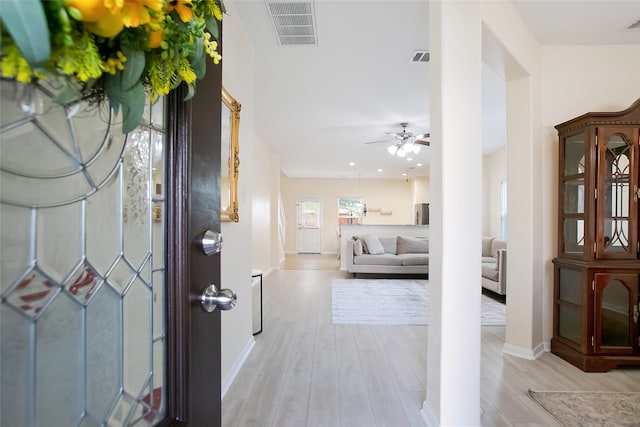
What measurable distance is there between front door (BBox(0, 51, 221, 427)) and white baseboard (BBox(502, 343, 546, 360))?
8.84 ft

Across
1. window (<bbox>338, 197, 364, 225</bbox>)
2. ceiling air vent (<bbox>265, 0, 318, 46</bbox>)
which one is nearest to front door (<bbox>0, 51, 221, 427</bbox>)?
ceiling air vent (<bbox>265, 0, 318, 46</bbox>)

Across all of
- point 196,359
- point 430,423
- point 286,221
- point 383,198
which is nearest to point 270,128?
point 430,423

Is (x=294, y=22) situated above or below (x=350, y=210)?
above

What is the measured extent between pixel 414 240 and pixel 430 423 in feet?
17.5

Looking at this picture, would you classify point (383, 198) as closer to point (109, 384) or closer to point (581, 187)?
point (581, 187)

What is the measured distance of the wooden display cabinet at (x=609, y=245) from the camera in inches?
94.6

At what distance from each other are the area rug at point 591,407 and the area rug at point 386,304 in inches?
51.0

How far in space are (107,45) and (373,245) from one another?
Result: 6.37 m

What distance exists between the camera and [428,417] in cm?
177

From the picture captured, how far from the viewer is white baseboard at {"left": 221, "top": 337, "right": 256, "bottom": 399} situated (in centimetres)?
210

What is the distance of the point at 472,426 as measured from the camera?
1.65 meters

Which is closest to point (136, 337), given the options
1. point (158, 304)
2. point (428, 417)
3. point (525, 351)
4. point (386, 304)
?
point (158, 304)

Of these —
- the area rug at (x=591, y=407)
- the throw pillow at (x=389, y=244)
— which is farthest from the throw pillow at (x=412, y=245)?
the area rug at (x=591, y=407)

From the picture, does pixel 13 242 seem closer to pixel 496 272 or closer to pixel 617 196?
pixel 617 196
